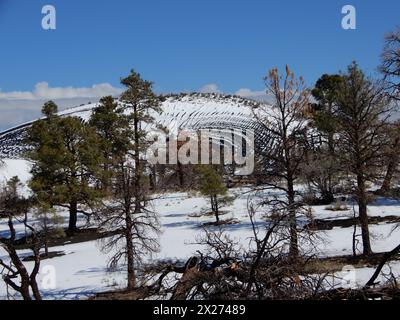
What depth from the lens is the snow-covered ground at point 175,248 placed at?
18.5 meters

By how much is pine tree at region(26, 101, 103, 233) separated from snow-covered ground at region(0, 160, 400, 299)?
429cm

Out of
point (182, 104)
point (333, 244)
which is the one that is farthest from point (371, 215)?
point (182, 104)

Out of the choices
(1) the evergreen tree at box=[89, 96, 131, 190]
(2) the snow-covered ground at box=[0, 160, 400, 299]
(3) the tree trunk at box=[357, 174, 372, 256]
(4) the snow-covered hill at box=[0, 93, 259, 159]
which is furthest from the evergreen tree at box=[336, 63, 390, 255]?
(4) the snow-covered hill at box=[0, 93, 259, 159]

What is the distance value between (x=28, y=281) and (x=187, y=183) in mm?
48017

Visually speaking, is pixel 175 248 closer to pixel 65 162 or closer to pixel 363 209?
pixel 363 209

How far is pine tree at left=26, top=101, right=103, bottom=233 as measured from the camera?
3309 centimetres

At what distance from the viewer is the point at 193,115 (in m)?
107

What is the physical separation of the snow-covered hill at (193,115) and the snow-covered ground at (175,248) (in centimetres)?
5245

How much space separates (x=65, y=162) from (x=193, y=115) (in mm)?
74142

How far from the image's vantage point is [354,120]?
63.3 feet

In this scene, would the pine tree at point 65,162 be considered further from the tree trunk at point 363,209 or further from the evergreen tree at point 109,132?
the tree trunk at point 363,209

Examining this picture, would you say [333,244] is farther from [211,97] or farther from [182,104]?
[211,97]

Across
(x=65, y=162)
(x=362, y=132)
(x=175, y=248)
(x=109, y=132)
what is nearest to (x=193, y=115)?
(x=109, y=132)
